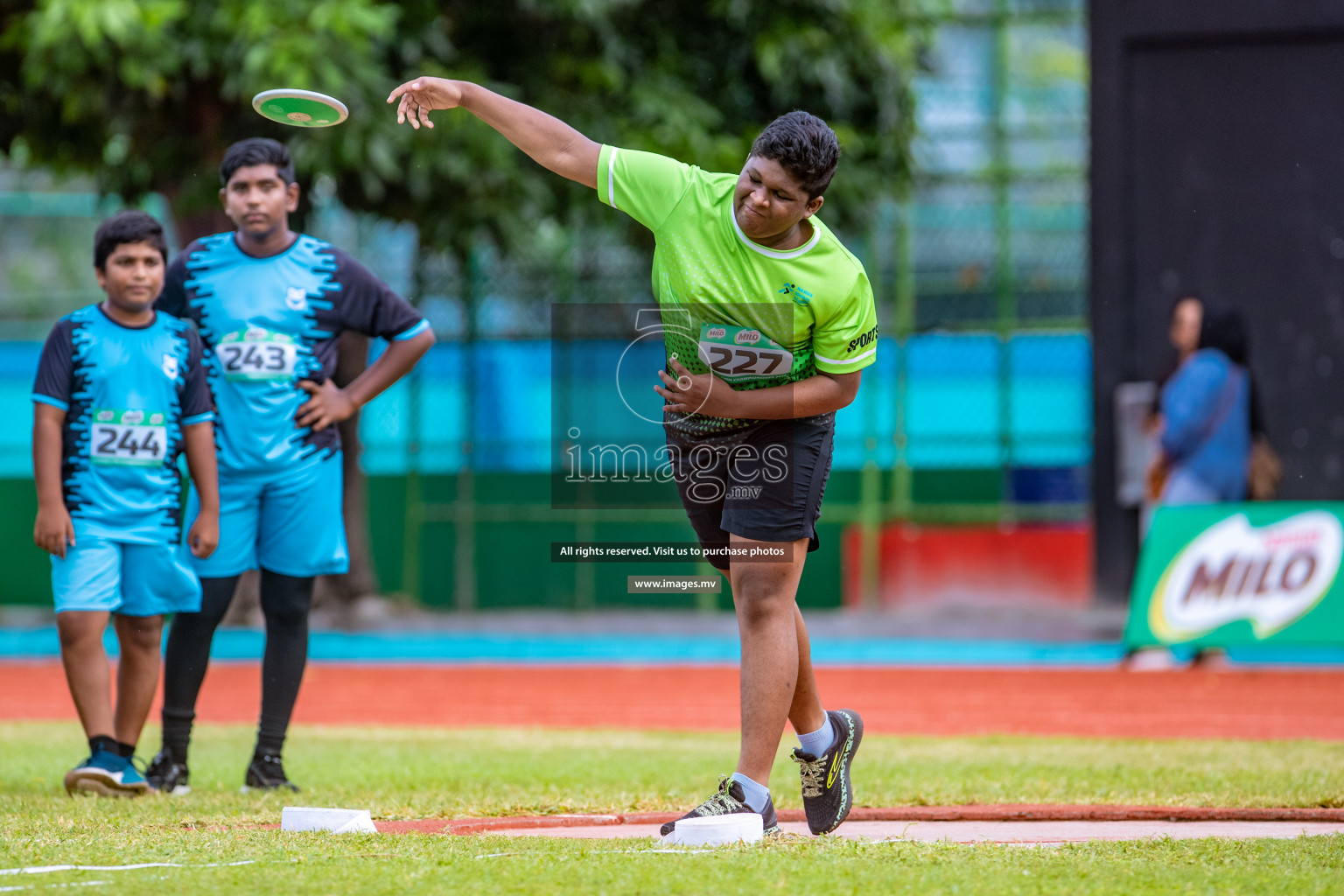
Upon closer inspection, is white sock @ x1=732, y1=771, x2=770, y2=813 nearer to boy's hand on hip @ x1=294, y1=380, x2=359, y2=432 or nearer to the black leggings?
the black leggings

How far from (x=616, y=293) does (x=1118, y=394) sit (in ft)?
16.4

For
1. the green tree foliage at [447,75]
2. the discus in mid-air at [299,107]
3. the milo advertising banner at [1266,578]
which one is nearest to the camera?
the discus in mid-air at [299,107]

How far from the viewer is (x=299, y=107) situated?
17.1ft

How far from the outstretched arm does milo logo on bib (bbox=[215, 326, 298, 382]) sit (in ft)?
4.35

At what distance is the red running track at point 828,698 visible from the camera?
28.5 ft

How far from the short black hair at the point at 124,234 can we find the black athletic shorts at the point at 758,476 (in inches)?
84.8

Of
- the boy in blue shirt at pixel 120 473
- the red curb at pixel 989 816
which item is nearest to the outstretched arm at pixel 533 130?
the boy in blue shirt at pixel 120 473

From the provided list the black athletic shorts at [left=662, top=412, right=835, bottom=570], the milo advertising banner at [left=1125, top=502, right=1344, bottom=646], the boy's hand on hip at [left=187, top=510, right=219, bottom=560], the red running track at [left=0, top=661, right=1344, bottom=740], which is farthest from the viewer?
the milo advertising banner at [left=1125, top=502, right=1344, bottom=646]

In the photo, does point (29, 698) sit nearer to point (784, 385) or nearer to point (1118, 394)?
point (784, 385)

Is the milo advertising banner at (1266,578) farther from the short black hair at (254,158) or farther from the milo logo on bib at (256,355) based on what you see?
the short black hair at (254,158)

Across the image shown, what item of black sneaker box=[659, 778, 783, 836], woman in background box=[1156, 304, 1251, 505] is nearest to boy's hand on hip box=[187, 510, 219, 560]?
black sneaker box=[659, 778, 783, 836]

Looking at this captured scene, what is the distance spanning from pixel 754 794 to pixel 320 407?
2266mm

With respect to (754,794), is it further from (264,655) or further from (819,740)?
(264,655)

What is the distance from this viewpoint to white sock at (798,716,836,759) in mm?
4469
